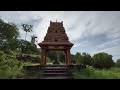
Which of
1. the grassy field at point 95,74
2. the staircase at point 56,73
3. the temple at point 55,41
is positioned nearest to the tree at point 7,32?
the temple at point 55,41

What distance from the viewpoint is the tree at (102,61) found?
14.4 m

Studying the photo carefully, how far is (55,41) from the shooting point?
39.1 ft

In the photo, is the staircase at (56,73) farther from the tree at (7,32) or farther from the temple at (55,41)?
the tree at (7,32)

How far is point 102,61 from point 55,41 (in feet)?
16.9

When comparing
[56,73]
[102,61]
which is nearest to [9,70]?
[56,73]

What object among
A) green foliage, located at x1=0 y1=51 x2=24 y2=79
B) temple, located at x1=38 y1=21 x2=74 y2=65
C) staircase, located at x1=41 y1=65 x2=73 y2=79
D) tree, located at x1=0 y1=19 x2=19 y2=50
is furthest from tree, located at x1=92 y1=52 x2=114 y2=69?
tree, located at x1=0 y1=19 x2=19 y2=50

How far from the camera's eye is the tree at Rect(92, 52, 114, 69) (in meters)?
14.4

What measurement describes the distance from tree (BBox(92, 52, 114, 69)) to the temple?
3.59 m

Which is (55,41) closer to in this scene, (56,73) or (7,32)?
(56,73)

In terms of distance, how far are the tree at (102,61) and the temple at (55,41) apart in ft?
11.8

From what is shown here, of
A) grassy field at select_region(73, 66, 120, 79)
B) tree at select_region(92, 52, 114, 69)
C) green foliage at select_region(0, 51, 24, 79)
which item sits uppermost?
tree at select_region(92, 52, 114, 69)

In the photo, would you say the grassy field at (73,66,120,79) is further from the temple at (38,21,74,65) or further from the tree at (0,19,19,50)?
the tree at (0,19,19,50)
